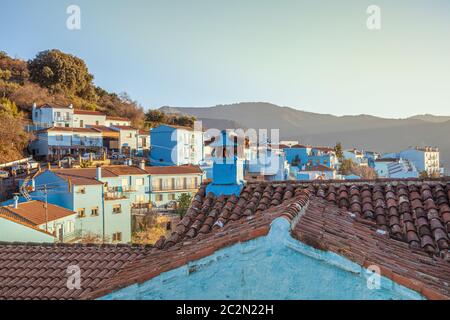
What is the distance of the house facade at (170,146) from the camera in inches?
1799

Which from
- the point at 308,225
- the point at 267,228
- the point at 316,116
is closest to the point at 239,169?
the point at 308,225

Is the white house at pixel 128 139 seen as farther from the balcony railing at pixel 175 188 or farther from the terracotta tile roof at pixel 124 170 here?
the balcony railing at pixel 175 188

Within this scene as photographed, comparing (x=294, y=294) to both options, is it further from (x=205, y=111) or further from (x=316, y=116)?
(x=316, y=116)

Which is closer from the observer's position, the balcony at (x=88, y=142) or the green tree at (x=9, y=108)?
the balcony at (x=88, y=142)

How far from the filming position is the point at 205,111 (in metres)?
116

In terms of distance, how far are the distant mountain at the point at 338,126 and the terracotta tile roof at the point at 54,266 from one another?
78122mm

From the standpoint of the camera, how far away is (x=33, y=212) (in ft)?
65.1

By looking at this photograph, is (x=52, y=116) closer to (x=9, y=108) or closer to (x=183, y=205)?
(x=9, y=108)

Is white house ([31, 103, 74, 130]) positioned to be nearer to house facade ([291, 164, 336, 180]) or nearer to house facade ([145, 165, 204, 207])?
house facade ([145, 165, 204, 207])

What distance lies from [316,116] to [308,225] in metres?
140

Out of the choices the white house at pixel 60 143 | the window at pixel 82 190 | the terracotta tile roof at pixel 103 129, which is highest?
the terracotta tile roof at pixel 103 129

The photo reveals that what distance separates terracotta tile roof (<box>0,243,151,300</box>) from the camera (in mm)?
5285

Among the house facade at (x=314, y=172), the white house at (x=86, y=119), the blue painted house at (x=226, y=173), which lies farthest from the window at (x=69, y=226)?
the white house at (x=86, y=119)
